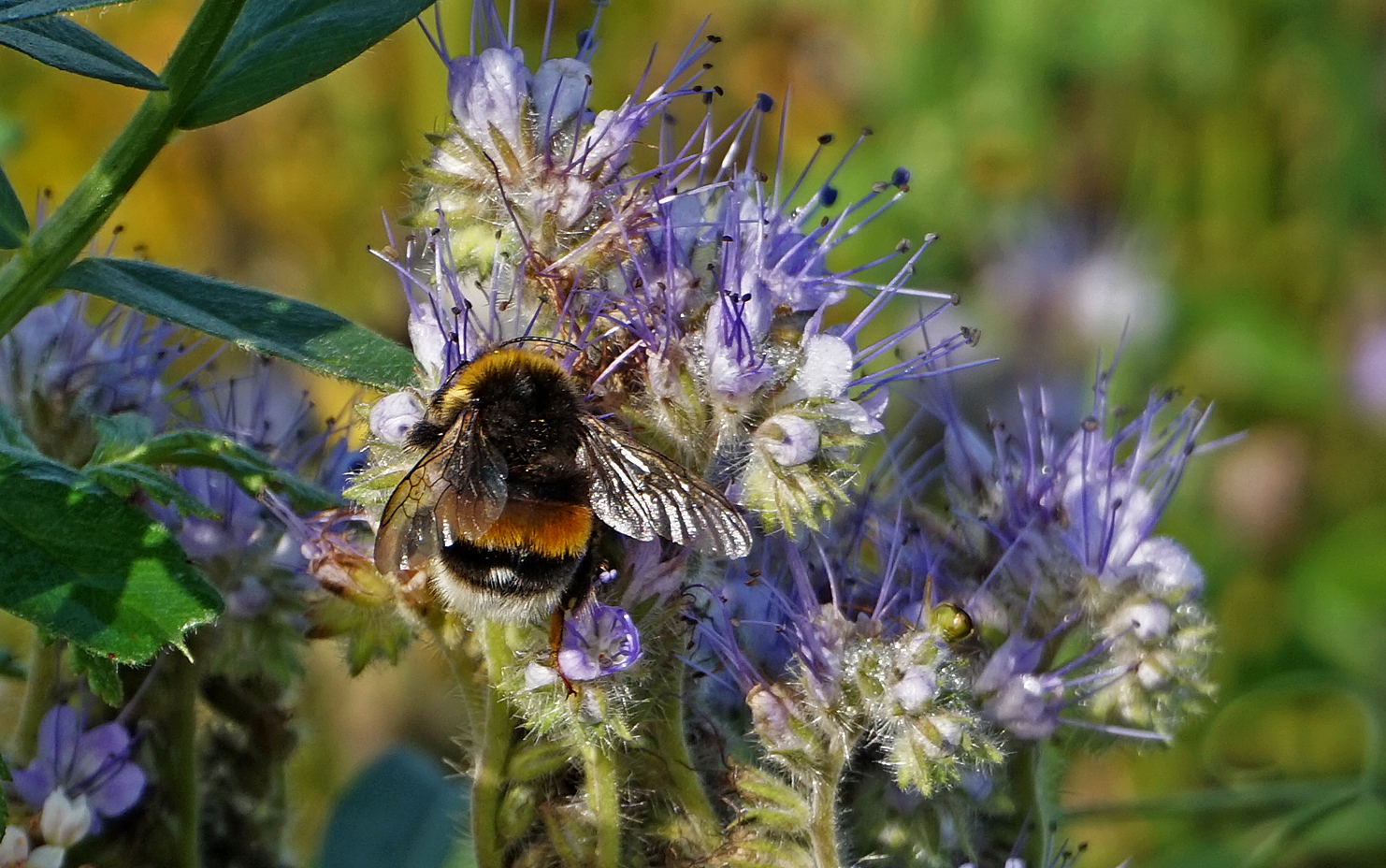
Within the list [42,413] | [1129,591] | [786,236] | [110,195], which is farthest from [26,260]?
[1129,591]

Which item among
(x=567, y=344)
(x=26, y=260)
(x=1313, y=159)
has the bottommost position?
(x=1313, y=159)

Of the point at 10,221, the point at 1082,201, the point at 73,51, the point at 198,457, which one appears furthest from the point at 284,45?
the point at 1082,201

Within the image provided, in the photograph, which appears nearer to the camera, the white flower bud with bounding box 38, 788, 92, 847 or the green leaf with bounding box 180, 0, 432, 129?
the green leaf with bounding box 180, 0, 432, 129

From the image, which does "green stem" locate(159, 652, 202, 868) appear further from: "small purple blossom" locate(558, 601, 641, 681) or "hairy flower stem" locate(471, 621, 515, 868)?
"small purple blossom" locate(558, 601, 641, 681)

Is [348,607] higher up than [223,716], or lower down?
higher up

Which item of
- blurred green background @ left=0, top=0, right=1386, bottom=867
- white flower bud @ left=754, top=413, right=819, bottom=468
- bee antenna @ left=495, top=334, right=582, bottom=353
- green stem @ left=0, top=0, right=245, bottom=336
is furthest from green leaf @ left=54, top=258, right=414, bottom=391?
blurred green background @ left=0, top=0, right=1386, bottom=867

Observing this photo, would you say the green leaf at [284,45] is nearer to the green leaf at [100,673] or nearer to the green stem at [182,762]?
the green leaf at [100,673]

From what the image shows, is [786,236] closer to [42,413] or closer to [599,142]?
[599,142]

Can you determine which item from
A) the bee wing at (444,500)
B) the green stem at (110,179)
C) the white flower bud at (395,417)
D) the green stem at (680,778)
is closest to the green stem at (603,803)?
the green stem at (680,778)
